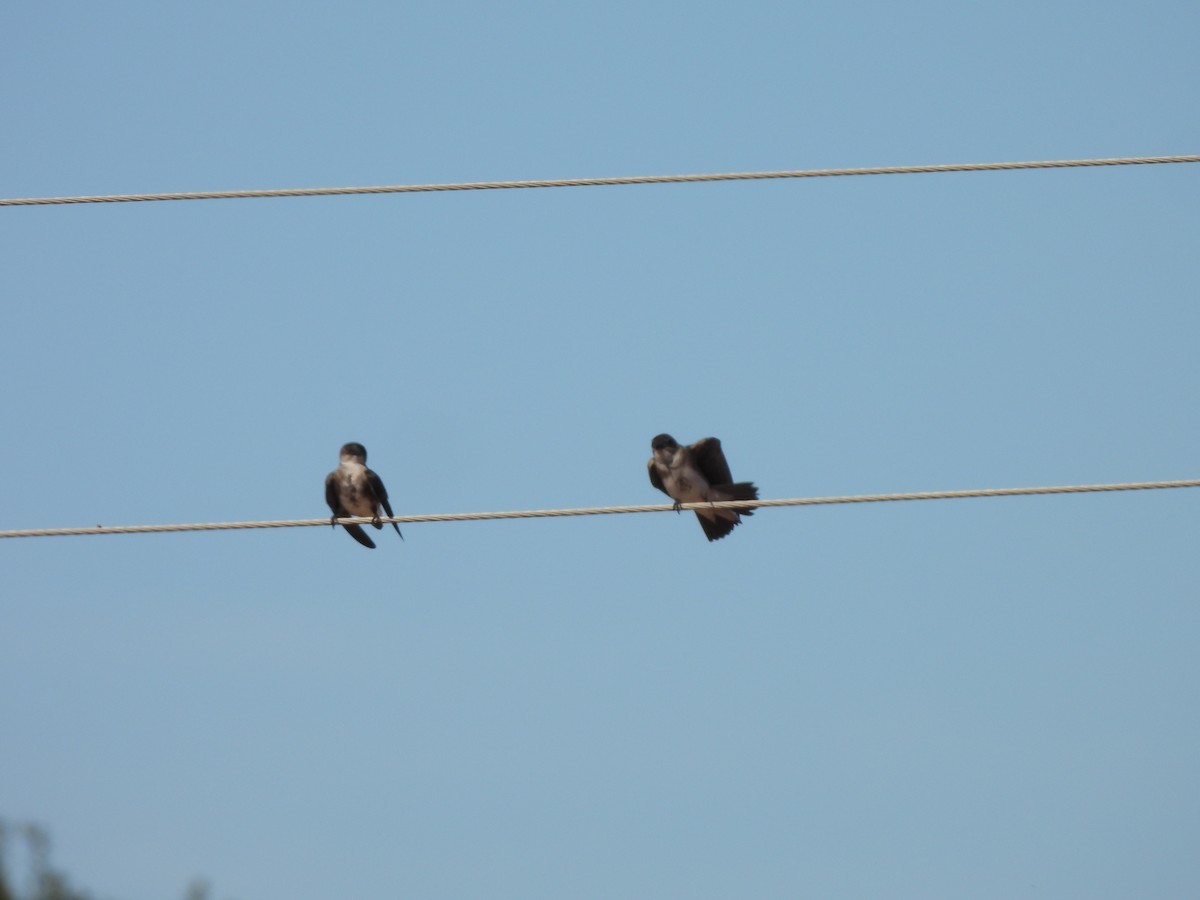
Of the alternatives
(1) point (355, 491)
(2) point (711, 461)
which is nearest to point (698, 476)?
(2) point (711, 461)

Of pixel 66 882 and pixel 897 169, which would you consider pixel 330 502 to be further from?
pixel 66 882

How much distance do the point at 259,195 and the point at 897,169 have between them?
119 inches

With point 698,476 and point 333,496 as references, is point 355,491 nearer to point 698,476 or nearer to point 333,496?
point 333,496

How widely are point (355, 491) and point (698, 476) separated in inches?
89.1

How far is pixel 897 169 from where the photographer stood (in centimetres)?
953

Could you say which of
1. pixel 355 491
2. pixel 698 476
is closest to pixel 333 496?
pixel 355 491

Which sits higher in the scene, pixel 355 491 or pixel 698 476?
pixel 698 476

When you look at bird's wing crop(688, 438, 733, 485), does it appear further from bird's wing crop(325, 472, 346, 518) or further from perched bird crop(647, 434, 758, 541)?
bird's wing crop(325, 472, 346, 518)

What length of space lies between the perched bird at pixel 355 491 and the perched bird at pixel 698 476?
73.5 inches

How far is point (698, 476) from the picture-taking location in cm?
1391

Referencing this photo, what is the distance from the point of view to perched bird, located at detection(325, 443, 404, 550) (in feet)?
44.9

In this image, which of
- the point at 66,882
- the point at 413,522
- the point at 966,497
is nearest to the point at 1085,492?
the point at 966,497

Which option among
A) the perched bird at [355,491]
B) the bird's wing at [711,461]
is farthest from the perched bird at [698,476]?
the perched bird at [355,491]

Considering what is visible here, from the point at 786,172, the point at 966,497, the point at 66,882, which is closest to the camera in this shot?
the point at 966,497
